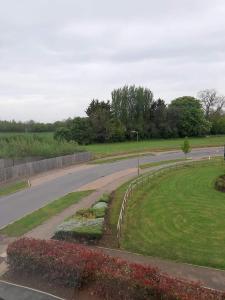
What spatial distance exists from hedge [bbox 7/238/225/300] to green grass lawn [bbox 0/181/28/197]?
20627mm

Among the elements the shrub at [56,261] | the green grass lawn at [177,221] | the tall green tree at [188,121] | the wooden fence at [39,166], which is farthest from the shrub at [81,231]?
the tall green tree at [188,121]

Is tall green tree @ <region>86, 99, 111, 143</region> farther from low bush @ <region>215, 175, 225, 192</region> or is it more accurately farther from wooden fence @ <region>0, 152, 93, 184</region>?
low bush @ <region>215, 175, 225, 192</region>

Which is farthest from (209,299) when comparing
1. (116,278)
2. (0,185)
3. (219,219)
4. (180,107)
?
(180,107)

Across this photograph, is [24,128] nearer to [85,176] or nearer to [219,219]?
[85,176]

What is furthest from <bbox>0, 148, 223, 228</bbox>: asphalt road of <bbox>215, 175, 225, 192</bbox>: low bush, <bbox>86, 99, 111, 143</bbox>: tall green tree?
<bbox>86, 99, 111, 143</bbox>: tall green tree

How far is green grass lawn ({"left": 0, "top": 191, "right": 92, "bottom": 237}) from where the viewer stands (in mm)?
23658

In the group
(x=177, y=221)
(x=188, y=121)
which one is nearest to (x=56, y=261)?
(x=177, y=221)

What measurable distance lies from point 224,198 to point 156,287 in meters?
19.8

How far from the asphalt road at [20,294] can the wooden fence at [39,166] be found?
28852 mm

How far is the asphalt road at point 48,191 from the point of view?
95.8ft

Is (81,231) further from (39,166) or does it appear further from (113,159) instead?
(113,159)

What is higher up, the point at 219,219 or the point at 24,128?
the point at 24,128

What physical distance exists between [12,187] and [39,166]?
1004cm

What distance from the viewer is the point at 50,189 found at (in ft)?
126
